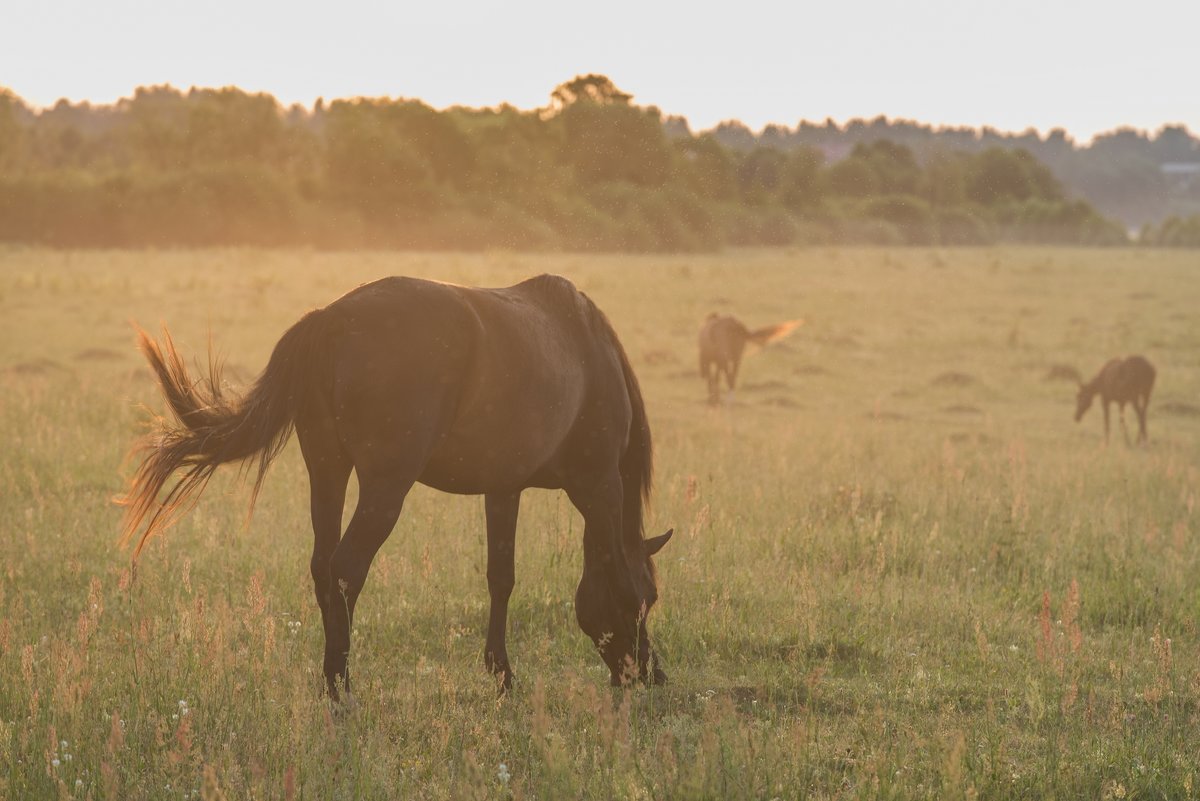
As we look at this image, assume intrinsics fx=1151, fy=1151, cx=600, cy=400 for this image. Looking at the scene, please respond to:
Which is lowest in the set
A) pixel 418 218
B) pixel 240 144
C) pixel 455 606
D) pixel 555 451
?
pixel 455 606

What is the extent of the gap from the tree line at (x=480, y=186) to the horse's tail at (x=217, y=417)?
4058 cm

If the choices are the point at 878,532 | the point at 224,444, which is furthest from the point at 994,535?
the point at 224,444

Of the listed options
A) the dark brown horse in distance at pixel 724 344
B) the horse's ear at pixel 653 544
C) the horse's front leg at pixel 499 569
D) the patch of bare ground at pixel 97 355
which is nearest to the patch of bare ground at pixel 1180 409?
the dark brown horse in distance at pixel 724 344

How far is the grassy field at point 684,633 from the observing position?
3857 millimetres

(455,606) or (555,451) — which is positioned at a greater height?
(555,451)

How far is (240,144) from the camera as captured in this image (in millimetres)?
55938

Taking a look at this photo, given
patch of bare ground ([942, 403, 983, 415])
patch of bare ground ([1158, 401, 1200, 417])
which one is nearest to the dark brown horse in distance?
patch of bare ground ([942, 403, 983, 415])

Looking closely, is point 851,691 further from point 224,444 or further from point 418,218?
point 418,218

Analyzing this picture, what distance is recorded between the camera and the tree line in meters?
44.9

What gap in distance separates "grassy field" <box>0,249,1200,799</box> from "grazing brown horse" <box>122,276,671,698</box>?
0.36m

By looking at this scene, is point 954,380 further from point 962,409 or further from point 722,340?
point 722,340

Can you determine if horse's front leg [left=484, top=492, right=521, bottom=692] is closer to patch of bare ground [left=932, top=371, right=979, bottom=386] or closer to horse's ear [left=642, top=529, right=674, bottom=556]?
horse's ear [left=642, top=529, right=674, bottom=556]

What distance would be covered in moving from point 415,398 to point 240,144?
2191 inches

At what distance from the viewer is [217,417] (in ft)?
15.4
